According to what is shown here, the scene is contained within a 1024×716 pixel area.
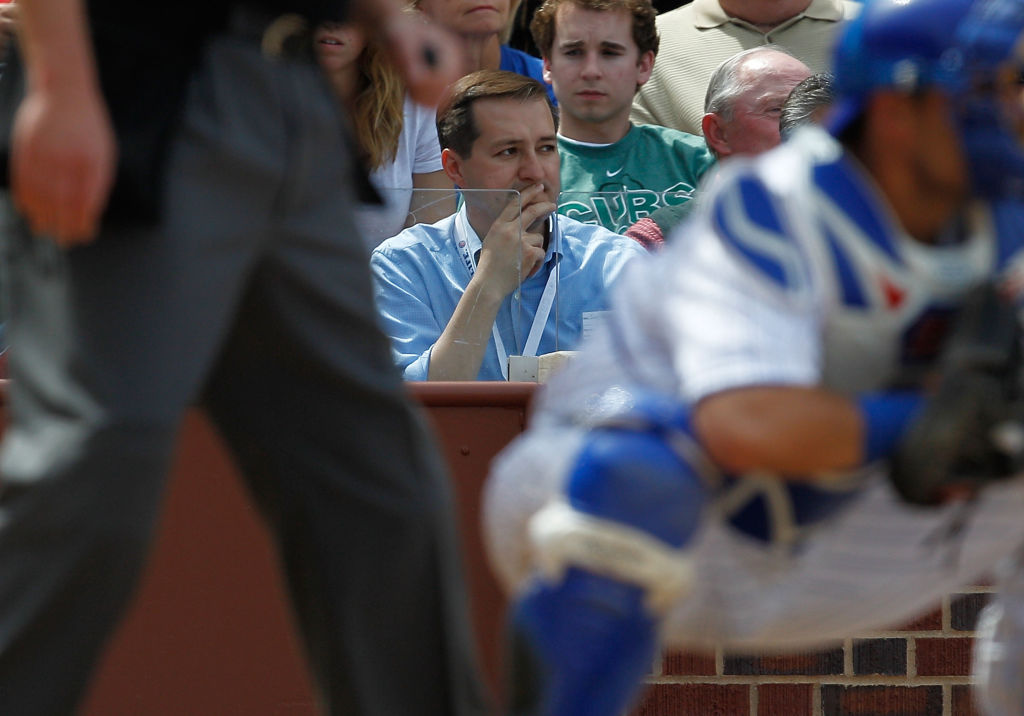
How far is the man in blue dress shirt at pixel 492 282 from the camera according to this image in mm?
3953

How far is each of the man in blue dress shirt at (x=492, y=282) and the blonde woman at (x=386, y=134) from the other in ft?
0.22

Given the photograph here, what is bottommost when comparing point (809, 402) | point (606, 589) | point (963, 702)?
point (963, 702)

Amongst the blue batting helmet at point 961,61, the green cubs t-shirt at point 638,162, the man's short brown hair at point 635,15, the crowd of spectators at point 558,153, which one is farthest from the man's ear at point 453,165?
the blue batting helmet at point 961,61

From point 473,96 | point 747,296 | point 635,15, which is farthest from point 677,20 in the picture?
point 747,296

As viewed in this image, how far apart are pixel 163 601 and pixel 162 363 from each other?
1.54 meters

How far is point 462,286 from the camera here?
4113 mm

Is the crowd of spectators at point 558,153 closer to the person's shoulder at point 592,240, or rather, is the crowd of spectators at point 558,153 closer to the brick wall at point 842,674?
the person's shoulder at point 592,240

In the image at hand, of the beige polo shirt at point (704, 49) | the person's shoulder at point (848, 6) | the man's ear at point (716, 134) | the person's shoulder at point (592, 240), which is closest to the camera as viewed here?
the person's shoulder at point (592, 240)

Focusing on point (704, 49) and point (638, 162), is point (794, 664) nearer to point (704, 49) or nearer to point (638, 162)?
point (638, 162)

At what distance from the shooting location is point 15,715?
1.97 metres

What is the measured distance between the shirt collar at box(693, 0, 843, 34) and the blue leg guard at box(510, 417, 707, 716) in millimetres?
4134

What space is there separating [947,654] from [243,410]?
1.86 m

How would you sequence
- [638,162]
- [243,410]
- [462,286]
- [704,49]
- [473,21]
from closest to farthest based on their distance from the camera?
[243,410] → [462,286] → [638,162] → [473,21] → [704,49]

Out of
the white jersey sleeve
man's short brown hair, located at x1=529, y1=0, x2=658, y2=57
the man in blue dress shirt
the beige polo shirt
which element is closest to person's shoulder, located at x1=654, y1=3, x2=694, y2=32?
the beige polo shirt
